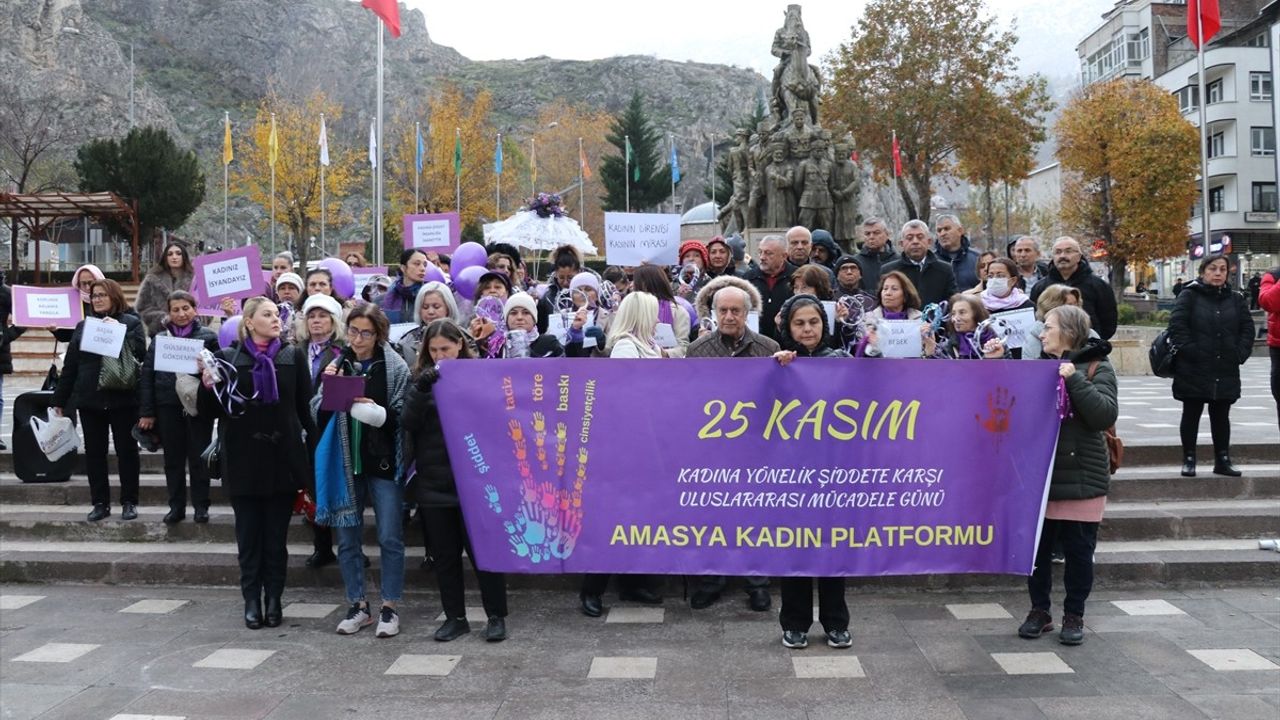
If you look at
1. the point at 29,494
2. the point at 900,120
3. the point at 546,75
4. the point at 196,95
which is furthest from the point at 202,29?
the point at 29,494

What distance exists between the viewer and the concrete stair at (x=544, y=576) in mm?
6723

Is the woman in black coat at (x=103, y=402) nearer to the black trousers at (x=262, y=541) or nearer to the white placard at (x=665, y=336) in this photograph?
the black trousers at (x=262, y=541)

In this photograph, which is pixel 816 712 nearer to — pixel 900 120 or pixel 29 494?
pixel 29 494

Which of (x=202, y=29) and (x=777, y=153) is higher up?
(x=202, y=29)

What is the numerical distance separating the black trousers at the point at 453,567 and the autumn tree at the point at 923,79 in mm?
34474

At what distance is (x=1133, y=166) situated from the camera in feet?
136

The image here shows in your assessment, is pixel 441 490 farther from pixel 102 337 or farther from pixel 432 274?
pixel 102 337

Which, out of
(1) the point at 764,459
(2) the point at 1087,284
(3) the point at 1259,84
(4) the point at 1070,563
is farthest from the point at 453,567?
(3) the point at 1259,84

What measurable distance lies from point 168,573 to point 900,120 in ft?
115

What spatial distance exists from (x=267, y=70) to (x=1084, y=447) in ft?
401

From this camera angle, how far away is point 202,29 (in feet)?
383

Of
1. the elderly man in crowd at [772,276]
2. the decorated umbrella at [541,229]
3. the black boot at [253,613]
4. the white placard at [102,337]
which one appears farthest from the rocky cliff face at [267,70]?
the black boot at [253,613]

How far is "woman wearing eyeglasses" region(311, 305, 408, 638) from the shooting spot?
596 cm

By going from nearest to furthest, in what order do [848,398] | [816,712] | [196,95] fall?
[816,712], [848,398], [196,95]
